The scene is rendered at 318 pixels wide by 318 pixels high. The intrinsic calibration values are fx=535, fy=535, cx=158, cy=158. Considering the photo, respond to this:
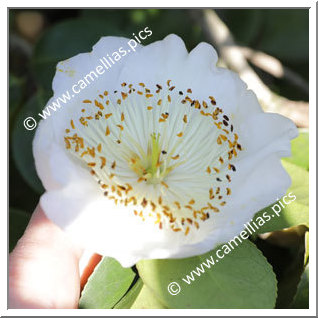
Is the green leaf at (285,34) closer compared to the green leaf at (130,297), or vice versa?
the green leaf at (130,297)

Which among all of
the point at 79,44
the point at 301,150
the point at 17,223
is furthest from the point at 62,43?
the point at 301,150

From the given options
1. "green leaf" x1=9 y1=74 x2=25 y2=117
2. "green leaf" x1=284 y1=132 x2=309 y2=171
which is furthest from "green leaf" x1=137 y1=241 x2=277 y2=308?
"green leaf" x1=9 y1=74 x2=25 y2=117

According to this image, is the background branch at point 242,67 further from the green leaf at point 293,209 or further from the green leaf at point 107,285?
the green leaf at point 107,285

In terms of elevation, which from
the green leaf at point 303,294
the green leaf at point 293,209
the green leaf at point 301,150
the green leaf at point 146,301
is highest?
the green leaf at point 301,150

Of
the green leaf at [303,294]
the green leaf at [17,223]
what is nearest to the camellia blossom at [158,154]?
the green leaf at [303,294]

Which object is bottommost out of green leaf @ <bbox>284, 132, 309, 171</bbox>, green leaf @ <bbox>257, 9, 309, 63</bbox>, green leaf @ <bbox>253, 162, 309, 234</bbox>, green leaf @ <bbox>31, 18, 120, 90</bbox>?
green leaf @ <bbox>253, 162, 309, 234</bbox>

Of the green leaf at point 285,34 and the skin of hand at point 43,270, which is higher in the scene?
the green leaf at point 285,34

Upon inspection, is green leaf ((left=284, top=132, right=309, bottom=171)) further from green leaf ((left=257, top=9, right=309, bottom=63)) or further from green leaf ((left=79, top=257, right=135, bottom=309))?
green leaf ((left=257, top=9, right=309, bottom=63))
